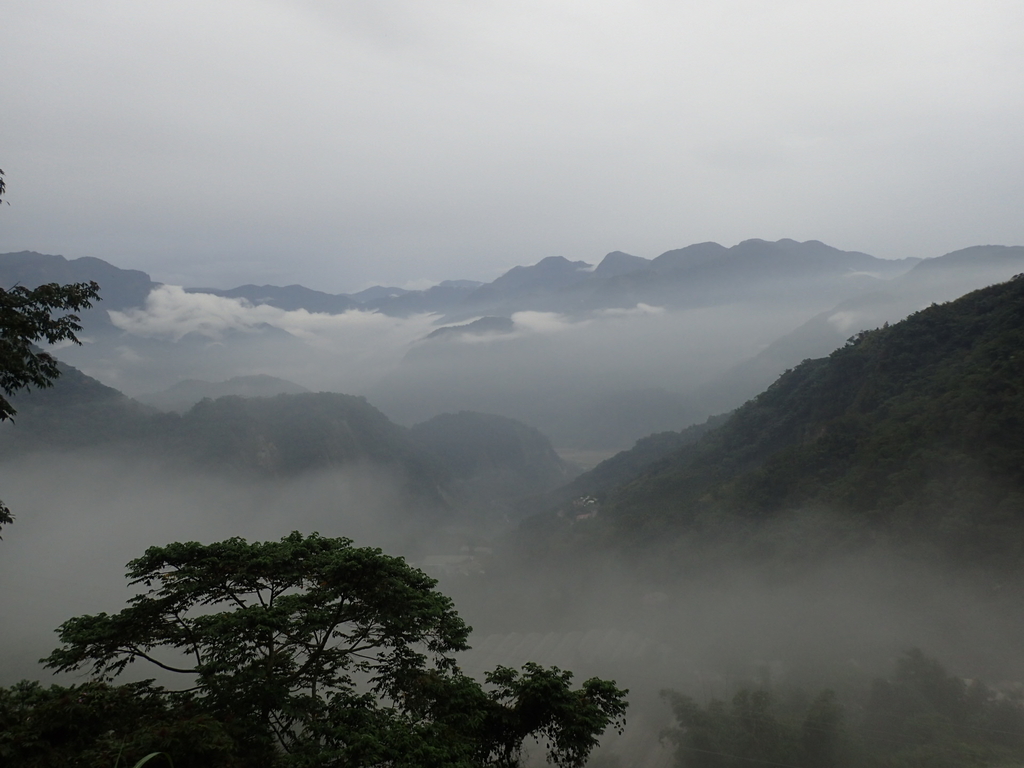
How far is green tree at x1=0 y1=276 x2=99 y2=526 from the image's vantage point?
33.6ft

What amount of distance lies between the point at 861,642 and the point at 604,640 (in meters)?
22.1

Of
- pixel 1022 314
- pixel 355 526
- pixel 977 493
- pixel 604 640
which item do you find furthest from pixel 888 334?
pixel 355 526

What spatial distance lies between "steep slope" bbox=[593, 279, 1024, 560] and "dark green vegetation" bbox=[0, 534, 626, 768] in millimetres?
38550

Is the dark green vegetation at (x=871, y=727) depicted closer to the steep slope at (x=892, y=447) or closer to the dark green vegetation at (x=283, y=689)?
the steep slope at (x=892, y=447)

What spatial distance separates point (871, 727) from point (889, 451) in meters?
25.6

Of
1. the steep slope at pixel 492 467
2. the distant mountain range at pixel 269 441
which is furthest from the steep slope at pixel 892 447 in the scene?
the steep slope at pixel 492 467

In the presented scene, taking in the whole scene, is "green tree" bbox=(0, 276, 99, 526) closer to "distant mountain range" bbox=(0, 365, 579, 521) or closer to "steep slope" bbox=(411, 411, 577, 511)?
"distant mountain range" bbox=(0, 365, 579, 521)

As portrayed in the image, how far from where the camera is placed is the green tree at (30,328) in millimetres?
10234

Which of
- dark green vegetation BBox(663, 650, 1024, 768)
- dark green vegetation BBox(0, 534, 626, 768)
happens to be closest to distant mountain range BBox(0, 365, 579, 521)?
dark green vegetation BBox(0, 534, 626, 768)

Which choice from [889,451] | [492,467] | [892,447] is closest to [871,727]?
[889,451]

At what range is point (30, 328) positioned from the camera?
1059 centimetres

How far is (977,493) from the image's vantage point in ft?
125

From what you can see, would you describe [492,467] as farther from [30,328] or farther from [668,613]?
[30,328]

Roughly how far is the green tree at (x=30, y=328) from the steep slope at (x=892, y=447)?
46672 millimetres
